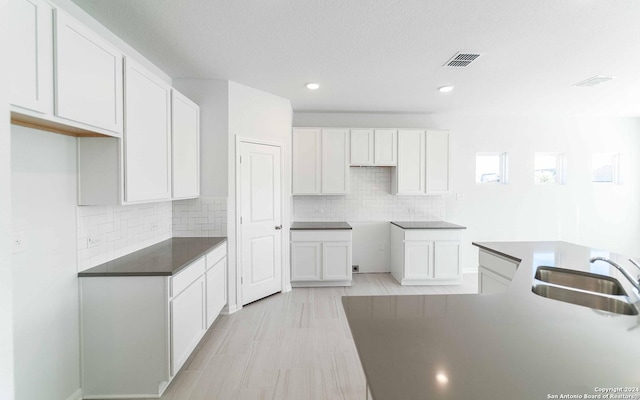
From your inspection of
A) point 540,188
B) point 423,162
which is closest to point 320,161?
point 423,162

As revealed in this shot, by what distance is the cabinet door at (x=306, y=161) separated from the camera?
4266 mm

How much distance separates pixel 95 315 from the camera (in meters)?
1.88

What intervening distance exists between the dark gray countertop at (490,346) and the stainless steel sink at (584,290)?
0.11 m

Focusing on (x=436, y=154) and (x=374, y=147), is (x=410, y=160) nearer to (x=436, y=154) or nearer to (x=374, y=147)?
(x=436, y=154)

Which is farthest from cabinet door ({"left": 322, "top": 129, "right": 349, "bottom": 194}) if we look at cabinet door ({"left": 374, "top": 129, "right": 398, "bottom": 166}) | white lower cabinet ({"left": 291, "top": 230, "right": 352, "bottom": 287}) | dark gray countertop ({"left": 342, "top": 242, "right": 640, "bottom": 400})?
dark gray countertop ({"left": 342, "top": 242, "right": 640, "bottom": 400})

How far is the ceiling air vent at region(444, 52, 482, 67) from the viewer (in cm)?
254

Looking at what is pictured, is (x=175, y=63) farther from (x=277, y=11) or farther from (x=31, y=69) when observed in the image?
(x=31, y=69)

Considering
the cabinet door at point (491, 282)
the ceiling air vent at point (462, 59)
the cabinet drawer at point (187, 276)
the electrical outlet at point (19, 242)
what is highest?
the ceiling air vent at point (462, 59)

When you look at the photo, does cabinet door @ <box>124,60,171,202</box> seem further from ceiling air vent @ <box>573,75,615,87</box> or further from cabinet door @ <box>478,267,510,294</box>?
ceiling air vent @ <box>573,75,615,87</box>

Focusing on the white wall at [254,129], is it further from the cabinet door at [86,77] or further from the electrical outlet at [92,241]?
the cabinet door at [86,77]

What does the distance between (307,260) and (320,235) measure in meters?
0.40

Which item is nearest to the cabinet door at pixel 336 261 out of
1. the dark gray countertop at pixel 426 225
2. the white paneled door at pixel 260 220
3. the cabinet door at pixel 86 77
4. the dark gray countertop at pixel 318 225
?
the dark gray countertop at pixel 318 225

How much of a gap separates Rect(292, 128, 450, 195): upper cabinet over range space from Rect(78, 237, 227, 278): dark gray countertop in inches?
72.6

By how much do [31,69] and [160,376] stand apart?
1919 millimetres
